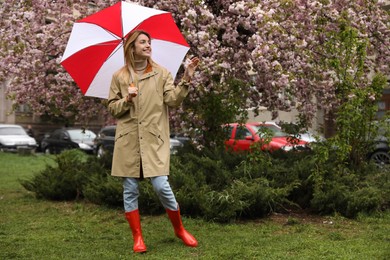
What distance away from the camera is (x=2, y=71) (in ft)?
29.0

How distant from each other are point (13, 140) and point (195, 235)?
72.0ft

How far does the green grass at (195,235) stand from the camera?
4559 millimetres

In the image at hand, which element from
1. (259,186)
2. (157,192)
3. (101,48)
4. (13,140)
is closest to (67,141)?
(13,140)

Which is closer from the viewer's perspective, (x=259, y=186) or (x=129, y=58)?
(x=129, y=58)

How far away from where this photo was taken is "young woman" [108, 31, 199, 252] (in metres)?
4.54

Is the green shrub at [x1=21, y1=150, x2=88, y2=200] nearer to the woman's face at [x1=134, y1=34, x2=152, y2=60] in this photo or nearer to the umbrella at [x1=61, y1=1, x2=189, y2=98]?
the umbrella at [x1=61, y1=1, x2=189, y2=98]

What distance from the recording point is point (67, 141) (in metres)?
24.5

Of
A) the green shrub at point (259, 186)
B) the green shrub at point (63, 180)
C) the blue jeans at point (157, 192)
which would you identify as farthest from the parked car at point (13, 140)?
the blue jeans at point (157, 192)

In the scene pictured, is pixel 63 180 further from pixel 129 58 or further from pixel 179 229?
pixel 129 58

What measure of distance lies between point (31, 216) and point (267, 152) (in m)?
3.41

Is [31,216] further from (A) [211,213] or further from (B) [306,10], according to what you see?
(B) [306,10]

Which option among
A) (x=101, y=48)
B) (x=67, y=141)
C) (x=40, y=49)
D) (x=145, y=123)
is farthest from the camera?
(x=67, y=141)

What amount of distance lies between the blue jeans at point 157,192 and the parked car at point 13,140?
20883mm

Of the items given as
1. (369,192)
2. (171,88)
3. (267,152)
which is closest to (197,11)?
(267,152)
